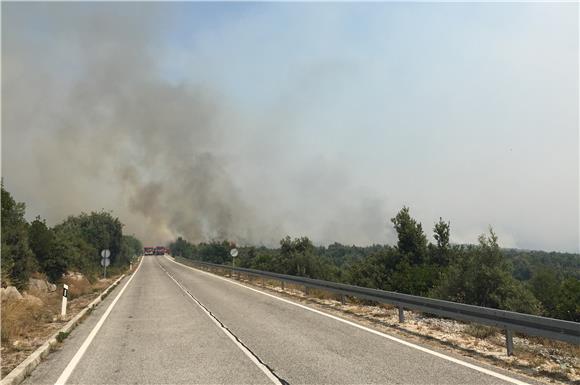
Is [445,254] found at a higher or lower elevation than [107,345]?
higher

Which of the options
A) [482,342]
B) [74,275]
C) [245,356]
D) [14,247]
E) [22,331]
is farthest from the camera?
[74,275]

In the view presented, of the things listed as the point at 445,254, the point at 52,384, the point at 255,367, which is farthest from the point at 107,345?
the point at 445,254

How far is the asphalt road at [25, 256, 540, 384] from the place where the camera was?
6.39 m

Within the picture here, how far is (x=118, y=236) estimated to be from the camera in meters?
74.2

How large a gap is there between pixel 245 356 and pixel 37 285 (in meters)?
20.7

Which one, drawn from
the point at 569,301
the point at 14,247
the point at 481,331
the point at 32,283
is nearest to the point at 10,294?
the point at 14,247

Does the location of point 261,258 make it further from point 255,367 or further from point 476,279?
point 255,367

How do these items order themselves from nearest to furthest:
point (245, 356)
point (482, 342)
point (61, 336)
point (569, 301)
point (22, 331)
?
point (245, 356) → point (482, 342) → point (61, 336) → point (22, 331) → point (569, 301)

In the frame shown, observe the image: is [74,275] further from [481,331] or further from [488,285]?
[481,331]

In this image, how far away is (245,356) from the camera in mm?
7832

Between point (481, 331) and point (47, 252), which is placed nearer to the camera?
point (481, 331)

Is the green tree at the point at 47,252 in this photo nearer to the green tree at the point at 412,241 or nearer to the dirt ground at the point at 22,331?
the dirt ground at the point at 22,331

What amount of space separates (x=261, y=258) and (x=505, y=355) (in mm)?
46122

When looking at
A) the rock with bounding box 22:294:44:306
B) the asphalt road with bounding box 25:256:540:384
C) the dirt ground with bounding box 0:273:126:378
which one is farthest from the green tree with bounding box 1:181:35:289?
the asphalt road with bounding box 25:256:540:384
